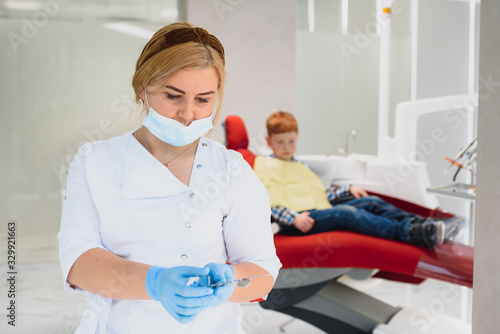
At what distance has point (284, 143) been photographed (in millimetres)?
2504

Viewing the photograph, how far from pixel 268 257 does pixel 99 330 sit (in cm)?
33

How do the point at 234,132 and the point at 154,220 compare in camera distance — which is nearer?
the point at 154,220

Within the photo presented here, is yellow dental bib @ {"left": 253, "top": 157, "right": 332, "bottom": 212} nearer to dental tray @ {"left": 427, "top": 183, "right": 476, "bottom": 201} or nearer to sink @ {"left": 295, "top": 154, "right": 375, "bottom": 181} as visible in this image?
sink @ {"left": 295, "top": 154, "right": 375, "bottom": 181}

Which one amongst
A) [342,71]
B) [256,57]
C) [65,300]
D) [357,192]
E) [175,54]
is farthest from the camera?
[342,71]

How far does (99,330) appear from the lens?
0.92 metres

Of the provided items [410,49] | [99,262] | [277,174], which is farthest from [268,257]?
[410,49]

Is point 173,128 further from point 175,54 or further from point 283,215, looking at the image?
point 283,215

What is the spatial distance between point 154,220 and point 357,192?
1.83 m

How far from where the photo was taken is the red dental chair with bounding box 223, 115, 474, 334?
1.99 m

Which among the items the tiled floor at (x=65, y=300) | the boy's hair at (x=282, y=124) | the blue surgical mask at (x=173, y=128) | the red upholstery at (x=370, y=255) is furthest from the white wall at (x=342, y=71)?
the blue surgical mask at (x=173, y=128)

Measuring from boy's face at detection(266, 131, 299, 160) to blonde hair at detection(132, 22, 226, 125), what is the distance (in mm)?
1545

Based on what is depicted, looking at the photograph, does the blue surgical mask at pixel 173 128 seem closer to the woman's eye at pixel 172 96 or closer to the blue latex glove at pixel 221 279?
the woman's eye at pixel 172 96

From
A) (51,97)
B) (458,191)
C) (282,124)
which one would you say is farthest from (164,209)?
(51,97)

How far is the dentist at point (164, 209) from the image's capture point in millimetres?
875
